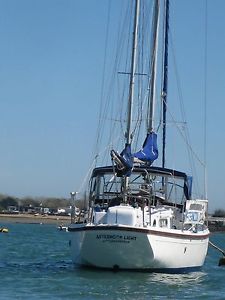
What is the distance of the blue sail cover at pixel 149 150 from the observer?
3859 centimetres

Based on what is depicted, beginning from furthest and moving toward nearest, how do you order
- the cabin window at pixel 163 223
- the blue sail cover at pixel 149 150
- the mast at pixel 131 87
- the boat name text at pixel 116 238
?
the blue sail cover at pixel 149 150
the mast at pixel 131 87
the cabin window at pixel 163 223
the boat name text at pixel 116 238

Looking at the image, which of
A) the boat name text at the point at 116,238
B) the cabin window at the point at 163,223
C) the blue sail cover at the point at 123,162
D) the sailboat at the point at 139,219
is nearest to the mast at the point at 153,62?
the sailboat at the point at 139,219

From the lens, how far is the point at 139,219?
A: 1296 inches

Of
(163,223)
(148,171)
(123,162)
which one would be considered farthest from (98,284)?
(148,171)

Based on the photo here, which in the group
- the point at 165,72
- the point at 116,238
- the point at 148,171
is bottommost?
the point at 116,238

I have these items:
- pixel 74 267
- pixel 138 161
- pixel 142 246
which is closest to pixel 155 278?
pixel 142 246

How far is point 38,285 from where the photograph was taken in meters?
28.7

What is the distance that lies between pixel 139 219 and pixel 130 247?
139 cm

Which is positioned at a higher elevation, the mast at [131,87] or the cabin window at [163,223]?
the mast at [131,87]

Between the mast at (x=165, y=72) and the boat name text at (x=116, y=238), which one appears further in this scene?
the mast at (x=165, y=72)

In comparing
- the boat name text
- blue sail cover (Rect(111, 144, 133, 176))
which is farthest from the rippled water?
blue sail cover (Rect(111, 144, 133, 176))

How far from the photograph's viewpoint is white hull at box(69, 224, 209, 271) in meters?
32.0

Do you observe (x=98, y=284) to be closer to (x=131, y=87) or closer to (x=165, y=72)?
(x=131, y=87)

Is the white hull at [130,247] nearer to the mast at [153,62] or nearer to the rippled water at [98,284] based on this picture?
the rippled water at [98,284]
